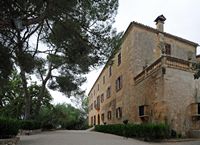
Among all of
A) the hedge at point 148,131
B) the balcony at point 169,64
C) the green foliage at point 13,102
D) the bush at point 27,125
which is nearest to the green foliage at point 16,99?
the green foliage at point 13,102

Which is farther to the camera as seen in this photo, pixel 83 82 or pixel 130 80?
pixel 83 82

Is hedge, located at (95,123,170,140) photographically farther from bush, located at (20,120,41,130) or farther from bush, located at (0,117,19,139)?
bush, located at (20,120,41,130)

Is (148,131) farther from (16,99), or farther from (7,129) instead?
(16,99)

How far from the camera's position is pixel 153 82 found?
73.8ft

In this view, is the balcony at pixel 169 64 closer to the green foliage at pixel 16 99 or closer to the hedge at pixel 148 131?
the hedge at pixel 148 131

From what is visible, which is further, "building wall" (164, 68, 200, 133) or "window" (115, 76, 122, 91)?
"window" (115, 76, 122, 91)

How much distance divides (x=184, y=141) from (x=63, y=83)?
55.6 ft

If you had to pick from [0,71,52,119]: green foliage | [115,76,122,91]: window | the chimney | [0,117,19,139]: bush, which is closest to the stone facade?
[115,76,122,91]: window

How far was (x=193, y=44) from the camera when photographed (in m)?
32.3

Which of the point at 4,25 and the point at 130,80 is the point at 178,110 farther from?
the point at 4,25

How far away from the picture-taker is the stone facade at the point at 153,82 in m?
20.9

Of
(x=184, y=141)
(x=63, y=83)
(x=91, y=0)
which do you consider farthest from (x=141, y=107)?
(x=91, y=0)

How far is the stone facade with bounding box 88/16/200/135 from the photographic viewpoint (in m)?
20.9

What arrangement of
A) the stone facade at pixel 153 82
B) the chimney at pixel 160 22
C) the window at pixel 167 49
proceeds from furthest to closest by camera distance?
the chimney at pixel 160 22 < the window at pixel 167 49 < the stone facade at pixel 153 82
